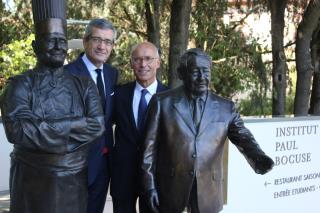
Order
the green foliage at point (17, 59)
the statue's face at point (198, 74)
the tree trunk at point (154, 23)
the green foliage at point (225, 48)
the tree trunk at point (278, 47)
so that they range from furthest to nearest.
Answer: the green foliage at point (17, 59), the green foliage at point (225, 48), the tree trunk at point (278, 47), the tree trunk at point (154, 23), the statue's face at point (198, 74)

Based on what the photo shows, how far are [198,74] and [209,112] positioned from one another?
25 centimetres

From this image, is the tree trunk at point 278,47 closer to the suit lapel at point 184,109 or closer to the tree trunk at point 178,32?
the tree trunk at point 178,32

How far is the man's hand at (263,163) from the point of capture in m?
3.01

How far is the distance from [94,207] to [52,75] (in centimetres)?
133

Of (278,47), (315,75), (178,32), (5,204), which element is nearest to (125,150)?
(5,204)

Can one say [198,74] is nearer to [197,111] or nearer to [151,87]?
[197,111]

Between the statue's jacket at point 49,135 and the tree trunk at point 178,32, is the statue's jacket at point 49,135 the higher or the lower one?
the lower one

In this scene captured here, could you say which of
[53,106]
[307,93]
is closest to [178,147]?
[53,106]

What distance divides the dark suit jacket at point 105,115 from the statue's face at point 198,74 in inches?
37.7

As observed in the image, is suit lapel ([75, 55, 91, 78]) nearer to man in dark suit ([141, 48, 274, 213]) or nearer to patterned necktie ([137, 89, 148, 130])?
patterned necktie ([137, 89, 148, 130])

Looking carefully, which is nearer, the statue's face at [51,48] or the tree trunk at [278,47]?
the statue's face at [51,48]

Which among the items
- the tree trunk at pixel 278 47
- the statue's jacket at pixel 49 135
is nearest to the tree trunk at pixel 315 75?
the tree trunk at pixel 278 47

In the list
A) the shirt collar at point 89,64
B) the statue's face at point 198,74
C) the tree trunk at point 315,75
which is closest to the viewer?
the statue's face at point 198,74

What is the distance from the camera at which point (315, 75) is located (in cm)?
987
